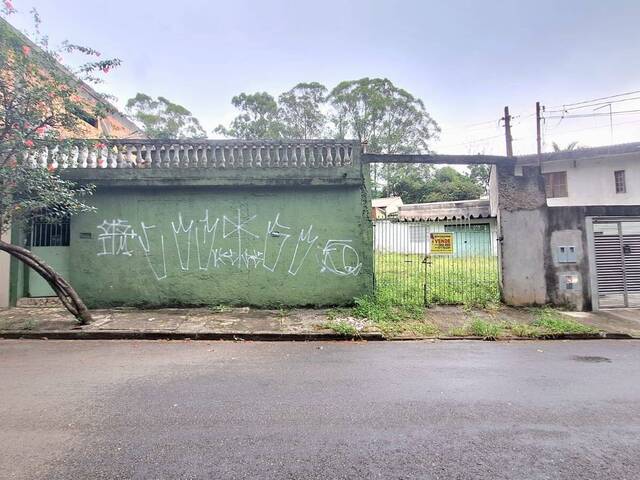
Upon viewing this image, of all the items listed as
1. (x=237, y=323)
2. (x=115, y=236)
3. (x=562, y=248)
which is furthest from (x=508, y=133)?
(x=115, y=236)

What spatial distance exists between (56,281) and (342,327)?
17.3ft

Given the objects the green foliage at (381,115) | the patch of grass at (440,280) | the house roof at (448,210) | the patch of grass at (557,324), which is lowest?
the patch of grass at (557,324)

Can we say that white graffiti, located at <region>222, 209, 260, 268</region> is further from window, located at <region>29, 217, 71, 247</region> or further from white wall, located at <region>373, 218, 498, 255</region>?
window, located at <region>29, 217, 71, 247</region>

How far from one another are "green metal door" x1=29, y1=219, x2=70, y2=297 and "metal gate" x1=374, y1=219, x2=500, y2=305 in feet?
23.5

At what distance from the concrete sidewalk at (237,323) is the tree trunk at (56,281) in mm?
254

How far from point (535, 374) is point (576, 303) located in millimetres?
4925

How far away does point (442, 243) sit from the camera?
8375 mm

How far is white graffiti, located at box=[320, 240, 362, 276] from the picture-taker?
324 inches

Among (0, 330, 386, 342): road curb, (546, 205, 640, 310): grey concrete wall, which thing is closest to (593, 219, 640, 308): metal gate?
(546, 205, 640, 310): grey concrete wall

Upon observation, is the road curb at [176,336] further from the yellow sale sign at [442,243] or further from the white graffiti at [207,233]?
the yellow sale sign at [442,243]

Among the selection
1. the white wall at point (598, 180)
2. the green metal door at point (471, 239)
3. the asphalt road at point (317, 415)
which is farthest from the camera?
the white wall at point (598, 180)

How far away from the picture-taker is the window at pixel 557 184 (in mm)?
19125

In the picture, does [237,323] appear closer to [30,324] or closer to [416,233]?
[30,324]

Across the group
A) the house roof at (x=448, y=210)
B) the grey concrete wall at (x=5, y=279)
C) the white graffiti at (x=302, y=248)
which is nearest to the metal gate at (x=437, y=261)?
the white graffiti at (x=302, y=248)
